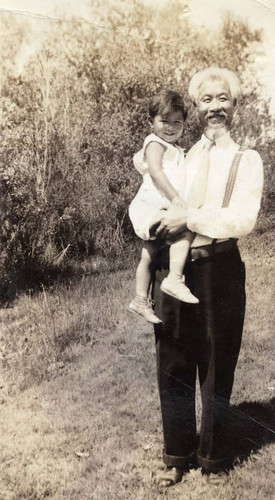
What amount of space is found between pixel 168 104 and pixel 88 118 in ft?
3.64

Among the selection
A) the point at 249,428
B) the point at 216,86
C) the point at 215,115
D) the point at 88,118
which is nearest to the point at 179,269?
the point at 215,115

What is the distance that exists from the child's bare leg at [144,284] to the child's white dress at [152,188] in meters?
0.08

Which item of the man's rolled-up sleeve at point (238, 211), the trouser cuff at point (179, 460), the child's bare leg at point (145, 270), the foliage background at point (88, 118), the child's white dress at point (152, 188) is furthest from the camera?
the foliage background at point (88, 118)

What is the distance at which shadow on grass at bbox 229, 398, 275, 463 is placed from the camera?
9.91 feet

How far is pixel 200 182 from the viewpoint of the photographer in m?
2.68

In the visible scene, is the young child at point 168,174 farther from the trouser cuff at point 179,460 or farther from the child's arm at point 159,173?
the trouser cuff at point 179,460

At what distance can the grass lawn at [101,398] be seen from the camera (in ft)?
9.86

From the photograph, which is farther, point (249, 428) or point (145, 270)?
point (249, 428)

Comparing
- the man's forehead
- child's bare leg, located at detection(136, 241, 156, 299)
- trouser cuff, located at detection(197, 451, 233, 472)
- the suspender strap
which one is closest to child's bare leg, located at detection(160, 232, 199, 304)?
child's bare leg, located at detection(136, 241, 156, 299)

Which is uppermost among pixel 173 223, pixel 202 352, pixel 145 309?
pixel 173 223

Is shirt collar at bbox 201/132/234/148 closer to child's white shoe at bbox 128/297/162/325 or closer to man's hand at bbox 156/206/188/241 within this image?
man's hand at bbox 156/206/188/241

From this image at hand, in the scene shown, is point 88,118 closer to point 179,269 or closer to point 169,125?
point 169,125

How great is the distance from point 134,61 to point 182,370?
201cm

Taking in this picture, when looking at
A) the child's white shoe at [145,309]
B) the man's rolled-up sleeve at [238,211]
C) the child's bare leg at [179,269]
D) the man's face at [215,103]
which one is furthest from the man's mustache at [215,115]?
the child's white shoe at [145,309]
